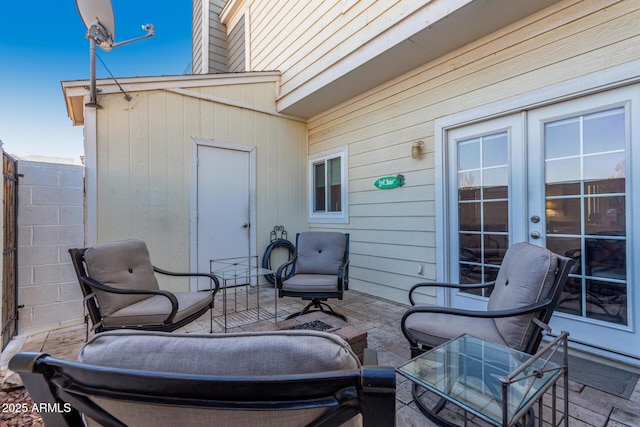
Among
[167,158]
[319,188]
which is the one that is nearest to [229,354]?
[167,158]

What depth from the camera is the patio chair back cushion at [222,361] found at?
60 cm

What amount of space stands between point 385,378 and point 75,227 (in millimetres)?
3768

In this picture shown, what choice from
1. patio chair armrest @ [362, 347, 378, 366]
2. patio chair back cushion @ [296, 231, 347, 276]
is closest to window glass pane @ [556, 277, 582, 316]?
patio chair back cushion @ [296, 231, 347, 276]

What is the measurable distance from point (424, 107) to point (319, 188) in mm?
2253

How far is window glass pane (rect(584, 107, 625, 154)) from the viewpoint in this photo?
7.31ft

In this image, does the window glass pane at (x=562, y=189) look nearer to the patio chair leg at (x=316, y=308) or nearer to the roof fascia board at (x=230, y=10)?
the patio chair leg at (x=316, y=308)

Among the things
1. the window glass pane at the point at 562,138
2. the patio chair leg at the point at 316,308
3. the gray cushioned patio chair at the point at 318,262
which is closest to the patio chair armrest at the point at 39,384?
the gray cushioned patio chair at the point at 318,262

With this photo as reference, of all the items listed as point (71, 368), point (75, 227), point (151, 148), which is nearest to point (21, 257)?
point (75, 227)

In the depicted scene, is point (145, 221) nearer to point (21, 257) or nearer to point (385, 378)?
point (21, 257)

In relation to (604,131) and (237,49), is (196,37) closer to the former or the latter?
(237,49)

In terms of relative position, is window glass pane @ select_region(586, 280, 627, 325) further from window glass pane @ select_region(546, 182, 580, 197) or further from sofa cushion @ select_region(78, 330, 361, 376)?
sofa cushion @ select_region(78, 330, 361, 376)

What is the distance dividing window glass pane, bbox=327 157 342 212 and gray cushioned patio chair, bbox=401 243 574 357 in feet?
9.52

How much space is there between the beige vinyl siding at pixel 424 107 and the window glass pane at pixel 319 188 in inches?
12.3

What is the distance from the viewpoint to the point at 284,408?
56 centimetres
